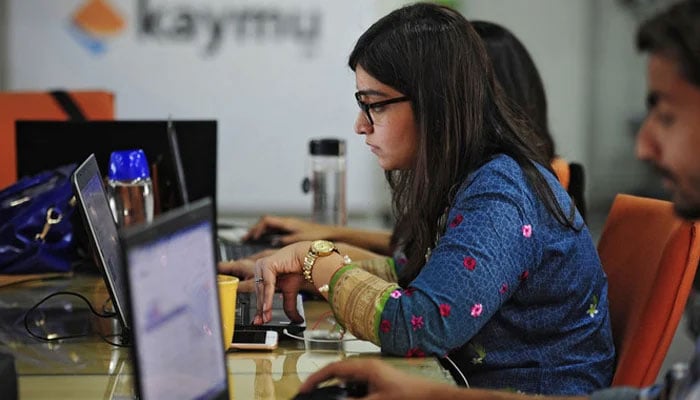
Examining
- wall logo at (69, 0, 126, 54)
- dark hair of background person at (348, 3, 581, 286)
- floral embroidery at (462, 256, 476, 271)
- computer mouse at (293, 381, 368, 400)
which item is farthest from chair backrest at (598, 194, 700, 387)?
wall logo at (69, 0, 126, 54)

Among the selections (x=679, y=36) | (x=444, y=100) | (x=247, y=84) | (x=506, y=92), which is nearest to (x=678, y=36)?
(x=679, y=36)

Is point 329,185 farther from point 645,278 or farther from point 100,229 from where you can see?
point 100,229

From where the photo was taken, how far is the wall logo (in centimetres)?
448

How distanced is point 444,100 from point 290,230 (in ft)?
3.31

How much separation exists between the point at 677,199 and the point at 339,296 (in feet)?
2.06

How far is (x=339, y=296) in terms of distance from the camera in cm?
165

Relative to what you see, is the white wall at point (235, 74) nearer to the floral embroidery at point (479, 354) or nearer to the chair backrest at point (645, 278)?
the chair backrest at point (645, 278)

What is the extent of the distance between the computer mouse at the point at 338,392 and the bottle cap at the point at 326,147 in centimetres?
175

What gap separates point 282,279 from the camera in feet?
5.90

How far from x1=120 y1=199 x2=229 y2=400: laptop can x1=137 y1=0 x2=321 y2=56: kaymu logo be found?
11.1 feet

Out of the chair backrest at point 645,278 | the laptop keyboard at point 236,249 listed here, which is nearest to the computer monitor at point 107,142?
the laptop keyboard at point 236,249

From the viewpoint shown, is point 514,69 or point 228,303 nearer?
point 228,303

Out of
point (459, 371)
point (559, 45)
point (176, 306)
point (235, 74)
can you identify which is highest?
point (559, 45)

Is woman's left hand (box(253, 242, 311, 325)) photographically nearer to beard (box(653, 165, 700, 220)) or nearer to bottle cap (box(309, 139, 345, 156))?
beard (box(653, 165, 700, 220))
